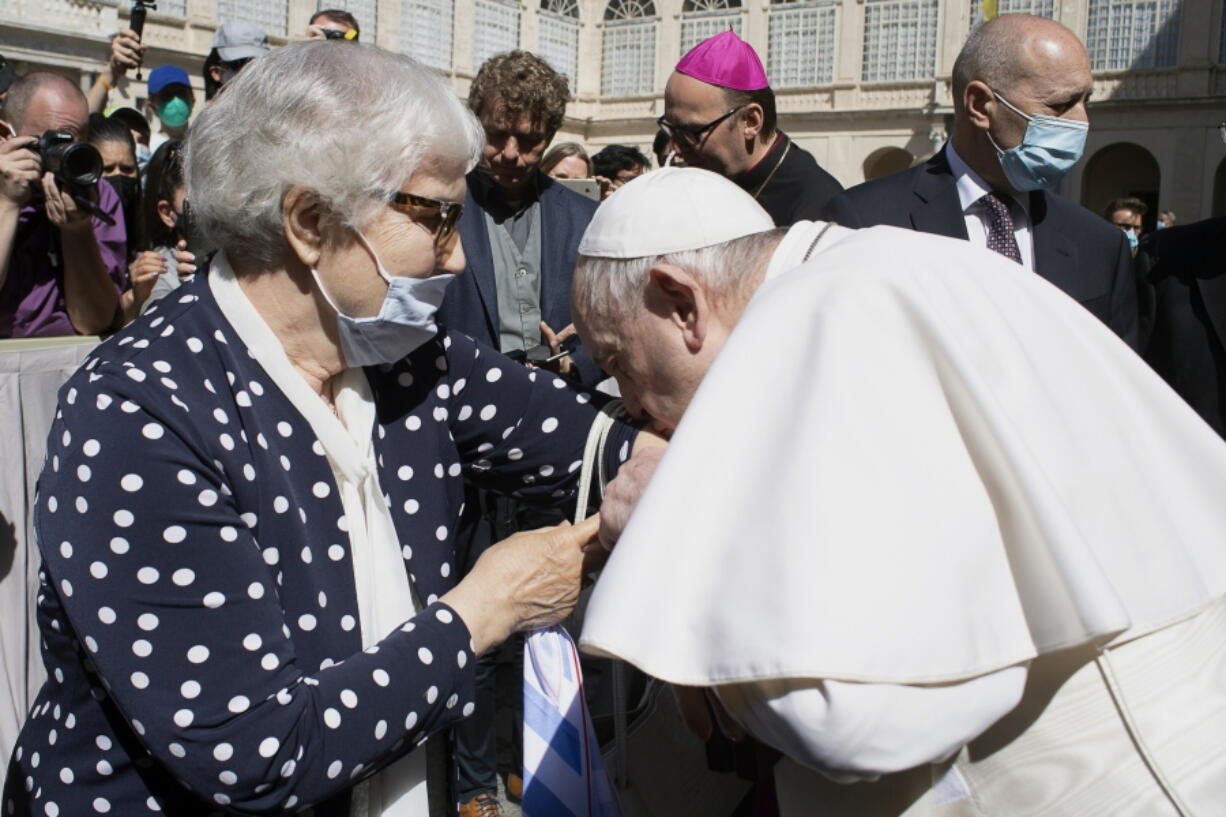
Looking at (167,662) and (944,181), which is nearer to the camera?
(167,662)

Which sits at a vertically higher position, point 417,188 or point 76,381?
point 417,188

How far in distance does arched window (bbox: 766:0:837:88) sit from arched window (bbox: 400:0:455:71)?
921cm

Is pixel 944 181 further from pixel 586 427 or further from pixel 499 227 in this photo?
pixel 586 427

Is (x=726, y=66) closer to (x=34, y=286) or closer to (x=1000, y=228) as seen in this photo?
(x=1000, y=228)

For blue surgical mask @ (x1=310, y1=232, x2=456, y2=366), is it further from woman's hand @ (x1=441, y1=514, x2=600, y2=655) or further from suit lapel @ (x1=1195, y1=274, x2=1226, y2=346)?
suit lapel @ (x1=1195, y1=274, x2=1226, y2=346)

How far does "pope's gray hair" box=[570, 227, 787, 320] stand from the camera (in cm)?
187

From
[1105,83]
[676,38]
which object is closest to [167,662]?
[1105,83]

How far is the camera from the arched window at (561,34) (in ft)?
114

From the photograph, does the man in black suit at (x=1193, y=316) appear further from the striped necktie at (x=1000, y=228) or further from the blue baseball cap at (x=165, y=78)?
the blue baseball cap at (x=165, y=78)

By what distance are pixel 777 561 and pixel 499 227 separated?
3.05 meters

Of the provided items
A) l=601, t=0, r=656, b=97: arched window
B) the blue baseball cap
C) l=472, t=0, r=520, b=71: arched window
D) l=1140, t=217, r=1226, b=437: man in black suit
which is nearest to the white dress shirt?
l=1140, t=217, r=1226, b=437: man in black suit

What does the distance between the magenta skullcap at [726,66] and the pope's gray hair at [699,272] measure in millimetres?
2371

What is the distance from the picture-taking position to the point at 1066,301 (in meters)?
1.62

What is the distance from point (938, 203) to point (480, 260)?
156 cm
